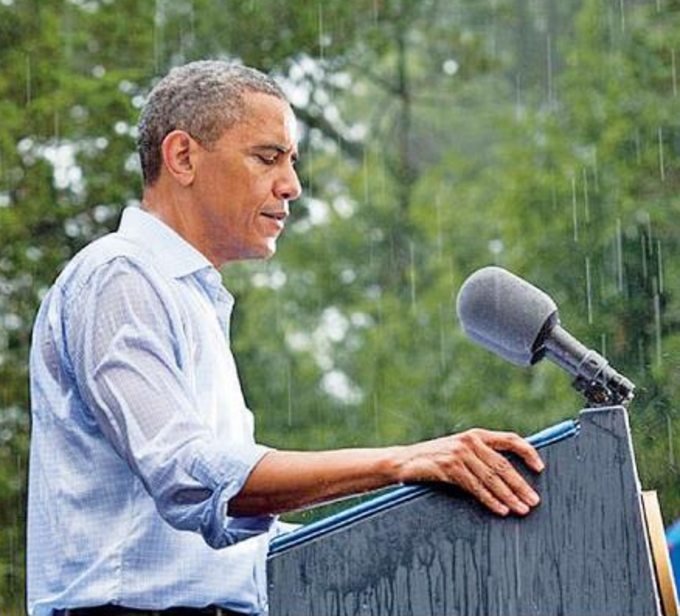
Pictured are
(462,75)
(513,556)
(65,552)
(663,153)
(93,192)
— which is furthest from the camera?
(462,75)

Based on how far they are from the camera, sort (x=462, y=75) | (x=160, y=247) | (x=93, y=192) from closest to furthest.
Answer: (x=160, y=247) < (x=93, y=192) < (x=462, y=75)

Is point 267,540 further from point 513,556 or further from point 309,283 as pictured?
point 309,283

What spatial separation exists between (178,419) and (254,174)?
37cm

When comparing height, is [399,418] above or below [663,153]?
below

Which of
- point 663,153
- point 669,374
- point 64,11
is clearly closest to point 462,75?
point 663,153

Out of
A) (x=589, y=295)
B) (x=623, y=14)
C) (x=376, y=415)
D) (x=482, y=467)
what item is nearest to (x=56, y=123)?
(x=376, y=415)

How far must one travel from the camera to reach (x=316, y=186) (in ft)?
38.8

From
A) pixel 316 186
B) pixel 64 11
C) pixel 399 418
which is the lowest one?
pixel 399 418

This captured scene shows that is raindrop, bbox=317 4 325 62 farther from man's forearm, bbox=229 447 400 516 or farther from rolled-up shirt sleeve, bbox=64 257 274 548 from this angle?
man's forearm, bbox=229 447 400 516

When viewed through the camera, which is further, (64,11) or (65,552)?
(64,11)

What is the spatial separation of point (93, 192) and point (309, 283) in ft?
8.78

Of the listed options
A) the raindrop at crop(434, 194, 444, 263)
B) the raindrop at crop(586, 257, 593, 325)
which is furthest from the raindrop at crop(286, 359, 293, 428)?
the raindrop at crop(586, 257, 593, 325)

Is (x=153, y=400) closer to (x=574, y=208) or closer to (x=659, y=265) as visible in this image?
(x=659, y=265)

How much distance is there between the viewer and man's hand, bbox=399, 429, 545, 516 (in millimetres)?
1802
